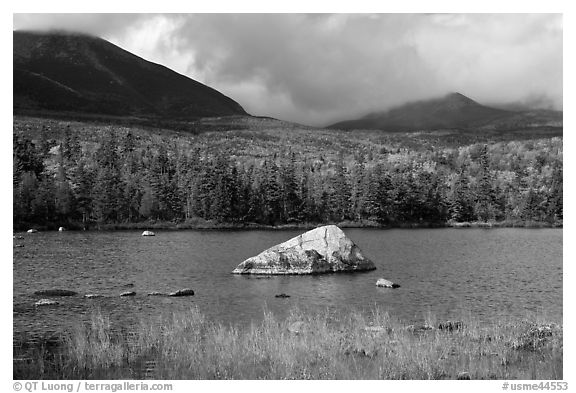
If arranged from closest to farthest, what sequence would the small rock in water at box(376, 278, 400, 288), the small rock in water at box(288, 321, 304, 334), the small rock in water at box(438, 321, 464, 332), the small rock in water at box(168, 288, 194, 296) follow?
the small rock in water at box(288, 321, 304, 334) < the small rock in water at box(438, 321, 464, 332) < the small rock in water at box(168, 288, 194, 296) < the small rock in water at box(376, 278, 400, 288)

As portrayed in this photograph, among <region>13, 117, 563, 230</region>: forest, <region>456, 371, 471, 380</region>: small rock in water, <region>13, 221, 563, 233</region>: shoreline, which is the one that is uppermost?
<region>13, 117, 563, 230</region>: forest

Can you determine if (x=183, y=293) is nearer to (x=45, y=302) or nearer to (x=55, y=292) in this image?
(x=55, y=292)

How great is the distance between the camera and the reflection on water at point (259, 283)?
37938 mm

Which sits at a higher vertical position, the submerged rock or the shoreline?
the shoreline

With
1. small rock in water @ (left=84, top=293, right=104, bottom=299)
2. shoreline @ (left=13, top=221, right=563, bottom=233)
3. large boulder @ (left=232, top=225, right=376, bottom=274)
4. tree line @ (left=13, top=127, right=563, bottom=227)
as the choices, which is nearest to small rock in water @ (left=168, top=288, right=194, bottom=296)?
small rock in water @ (left=84, top=293, right=104, bottom=299)

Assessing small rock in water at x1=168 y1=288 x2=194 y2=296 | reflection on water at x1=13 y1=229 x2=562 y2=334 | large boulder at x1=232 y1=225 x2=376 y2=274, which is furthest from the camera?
large boulder at x1=232 y1=225 x2=376 y2=274

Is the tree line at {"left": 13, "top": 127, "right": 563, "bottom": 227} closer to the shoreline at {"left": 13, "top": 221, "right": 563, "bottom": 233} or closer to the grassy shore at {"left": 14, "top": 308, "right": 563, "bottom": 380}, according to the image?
the shoreline at {"left": 13, "top": 221, "right": 563, "bottom": 233}

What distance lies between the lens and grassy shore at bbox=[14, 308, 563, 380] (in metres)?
21.9

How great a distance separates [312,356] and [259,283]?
26.3m

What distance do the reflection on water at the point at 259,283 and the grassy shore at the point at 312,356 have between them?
7505 mm

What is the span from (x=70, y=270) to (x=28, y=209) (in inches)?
3052

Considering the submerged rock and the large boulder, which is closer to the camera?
the submerged rock

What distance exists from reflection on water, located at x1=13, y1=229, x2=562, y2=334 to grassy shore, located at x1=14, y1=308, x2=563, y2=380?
7.51 m
